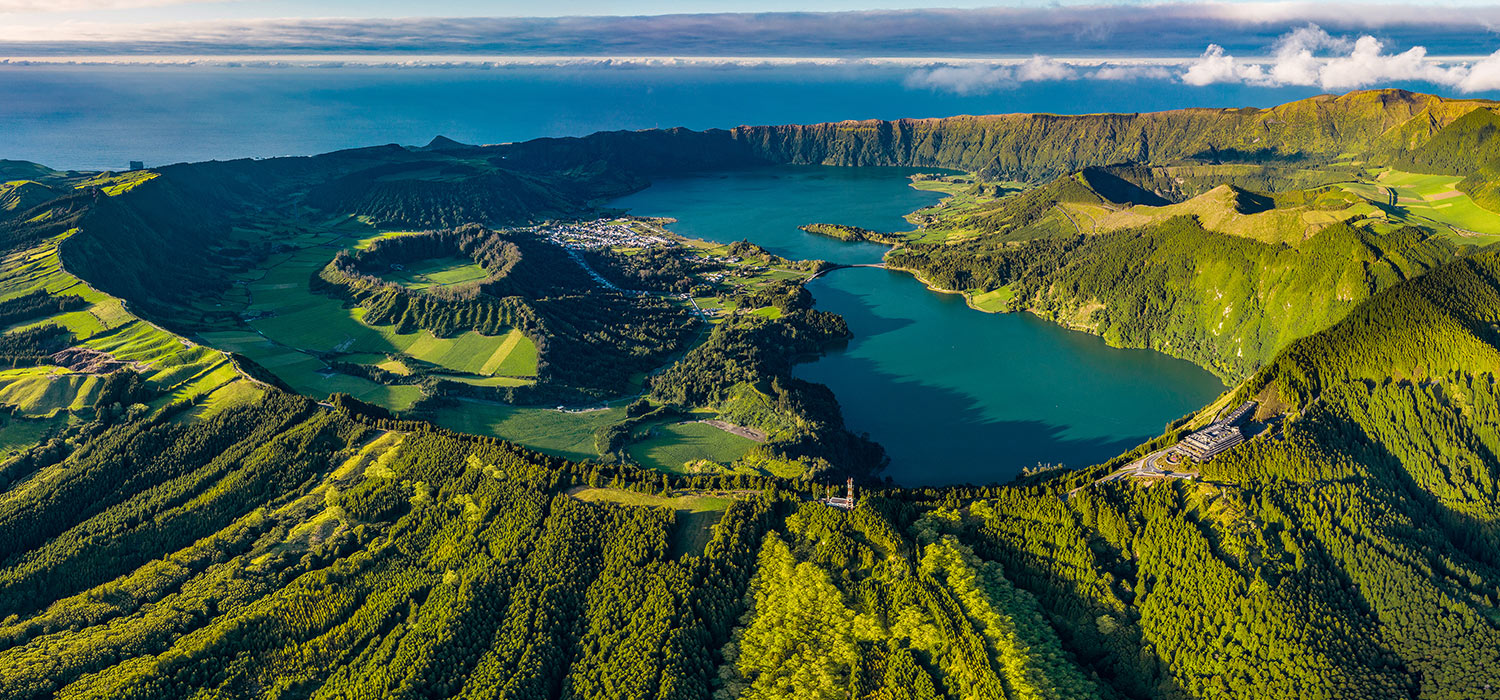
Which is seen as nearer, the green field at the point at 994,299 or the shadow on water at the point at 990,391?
the shadow on water at the point at 990,391

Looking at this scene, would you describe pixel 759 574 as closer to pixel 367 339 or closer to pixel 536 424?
pixel 536 424

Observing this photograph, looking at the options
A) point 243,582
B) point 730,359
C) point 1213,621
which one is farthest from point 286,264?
point 1213,621

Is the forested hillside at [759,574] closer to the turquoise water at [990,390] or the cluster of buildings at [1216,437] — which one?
the cluster of buildings at [1216,437]

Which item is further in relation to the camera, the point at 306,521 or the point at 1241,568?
the point at 306,521

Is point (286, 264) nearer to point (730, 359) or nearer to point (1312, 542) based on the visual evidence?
point (730, 359)

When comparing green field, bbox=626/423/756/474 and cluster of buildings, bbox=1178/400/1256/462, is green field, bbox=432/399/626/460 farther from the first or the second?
cluster of buildings, bbox=1178/400/1256/462

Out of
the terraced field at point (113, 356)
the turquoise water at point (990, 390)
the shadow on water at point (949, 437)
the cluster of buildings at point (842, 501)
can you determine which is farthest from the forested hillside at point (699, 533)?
the turquoise water at point (990, 390)
